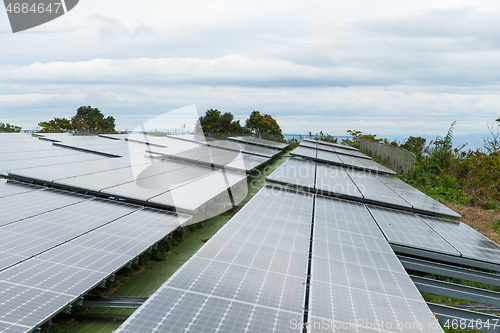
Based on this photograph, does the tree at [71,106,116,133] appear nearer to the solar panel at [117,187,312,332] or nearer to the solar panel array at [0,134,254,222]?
the solar panel array at [0,134,254,222]

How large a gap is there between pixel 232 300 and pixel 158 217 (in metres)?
4.85

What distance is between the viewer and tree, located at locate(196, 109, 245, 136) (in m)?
61.7

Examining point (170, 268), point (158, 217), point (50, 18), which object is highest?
point (50, 18)

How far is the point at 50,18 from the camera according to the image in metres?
12.4

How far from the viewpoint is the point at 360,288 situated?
17.7 ft

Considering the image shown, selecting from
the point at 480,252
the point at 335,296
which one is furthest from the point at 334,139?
the point at 335,296

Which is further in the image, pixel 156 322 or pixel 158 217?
pixel 158 217

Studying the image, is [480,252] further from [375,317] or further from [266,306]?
[266,306]

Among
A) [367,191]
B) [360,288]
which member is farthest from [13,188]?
[367,191]

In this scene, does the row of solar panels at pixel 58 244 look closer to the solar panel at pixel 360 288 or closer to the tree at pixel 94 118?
the solar panel at pixel 360 288

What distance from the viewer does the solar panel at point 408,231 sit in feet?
26.7

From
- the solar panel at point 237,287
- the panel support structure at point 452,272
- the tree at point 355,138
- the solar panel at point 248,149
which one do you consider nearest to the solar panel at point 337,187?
the panel support structure at point 452,272

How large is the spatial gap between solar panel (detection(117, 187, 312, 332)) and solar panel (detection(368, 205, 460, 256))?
2939 mm

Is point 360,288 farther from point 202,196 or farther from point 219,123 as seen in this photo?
point 219,123
